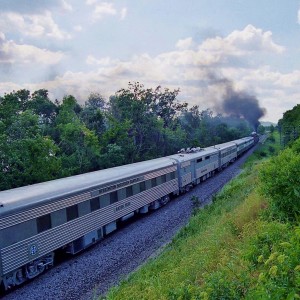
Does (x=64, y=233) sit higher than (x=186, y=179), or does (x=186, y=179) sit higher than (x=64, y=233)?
(x=64, y=233)

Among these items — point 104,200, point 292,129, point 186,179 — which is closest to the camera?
point 104,200

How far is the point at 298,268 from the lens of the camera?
389cm

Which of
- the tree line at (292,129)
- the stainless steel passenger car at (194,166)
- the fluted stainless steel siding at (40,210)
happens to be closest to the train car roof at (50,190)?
the fluted stainless steel siding at (40,210)

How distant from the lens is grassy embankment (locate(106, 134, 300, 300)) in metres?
4.14

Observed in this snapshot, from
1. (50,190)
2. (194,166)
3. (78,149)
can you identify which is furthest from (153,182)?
(78,149)

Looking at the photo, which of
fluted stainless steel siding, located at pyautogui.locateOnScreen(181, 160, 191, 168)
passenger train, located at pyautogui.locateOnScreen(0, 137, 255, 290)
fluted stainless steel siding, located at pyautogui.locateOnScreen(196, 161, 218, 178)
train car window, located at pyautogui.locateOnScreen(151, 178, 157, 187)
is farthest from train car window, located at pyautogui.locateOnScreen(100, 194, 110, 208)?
fluted stainless steel siding, located at pyautogui.locateOnScreen(196, 161, 218, 178)

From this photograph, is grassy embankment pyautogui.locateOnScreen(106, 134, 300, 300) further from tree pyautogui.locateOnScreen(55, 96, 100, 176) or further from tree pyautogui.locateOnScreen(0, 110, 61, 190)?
tree pyautogui.locateOnScreen(55, 96, 100, 176)

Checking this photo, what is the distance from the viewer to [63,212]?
14242 mm

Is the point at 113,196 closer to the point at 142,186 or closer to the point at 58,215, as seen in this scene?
the point at 142,186

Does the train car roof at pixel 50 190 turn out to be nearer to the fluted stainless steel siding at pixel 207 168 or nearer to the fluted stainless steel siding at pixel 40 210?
the fluted stainless steel siding at pixel 40 210

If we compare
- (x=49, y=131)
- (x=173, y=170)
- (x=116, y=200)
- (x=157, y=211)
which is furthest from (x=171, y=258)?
(x=49, y=131)

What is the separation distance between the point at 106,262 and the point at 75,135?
92.9ft

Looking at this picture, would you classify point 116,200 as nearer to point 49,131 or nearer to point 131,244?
point 131,244

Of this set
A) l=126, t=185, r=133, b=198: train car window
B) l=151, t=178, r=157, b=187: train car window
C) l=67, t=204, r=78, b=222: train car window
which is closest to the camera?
l=67, t=204, r=78, b=222: train car window
